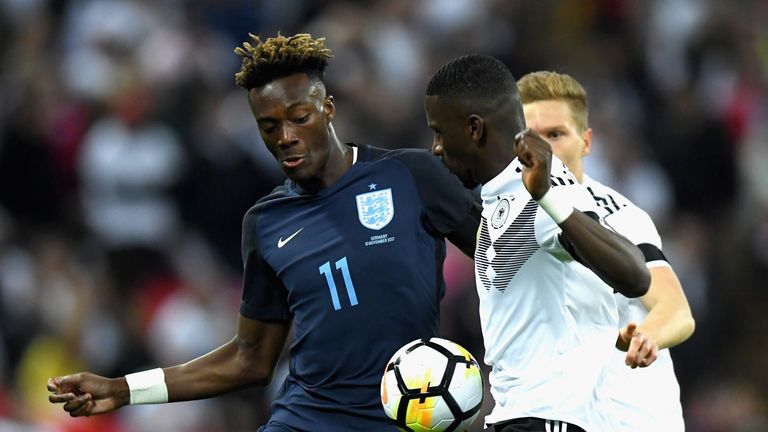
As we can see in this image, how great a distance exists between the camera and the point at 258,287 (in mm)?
5809

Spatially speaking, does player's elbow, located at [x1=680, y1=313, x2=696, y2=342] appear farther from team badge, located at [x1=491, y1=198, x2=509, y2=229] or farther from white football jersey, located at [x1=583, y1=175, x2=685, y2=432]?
team badge, located at [x1=491, y1=198, x2=509, y2=229]

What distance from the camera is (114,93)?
11.9 m

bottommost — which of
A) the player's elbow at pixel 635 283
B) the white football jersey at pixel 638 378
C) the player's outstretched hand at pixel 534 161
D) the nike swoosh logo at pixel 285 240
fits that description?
the white football jersey at pixel 638 378

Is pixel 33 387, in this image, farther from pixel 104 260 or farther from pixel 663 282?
pixel 663 282

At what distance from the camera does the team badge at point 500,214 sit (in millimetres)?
4762

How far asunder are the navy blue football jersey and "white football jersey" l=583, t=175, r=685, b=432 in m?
0.56

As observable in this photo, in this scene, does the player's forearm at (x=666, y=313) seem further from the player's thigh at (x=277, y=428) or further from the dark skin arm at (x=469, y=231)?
the player's thigh at (x=277, y=428)

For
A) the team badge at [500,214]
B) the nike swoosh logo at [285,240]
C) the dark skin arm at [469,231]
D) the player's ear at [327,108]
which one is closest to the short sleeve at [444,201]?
the dark skin arm at [469,231]

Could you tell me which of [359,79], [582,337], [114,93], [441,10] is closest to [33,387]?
[114,93]

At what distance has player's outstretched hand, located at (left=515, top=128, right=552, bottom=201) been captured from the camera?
427 centimetres

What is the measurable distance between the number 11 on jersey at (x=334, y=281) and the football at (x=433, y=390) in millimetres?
461

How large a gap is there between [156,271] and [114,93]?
1723 millimetres

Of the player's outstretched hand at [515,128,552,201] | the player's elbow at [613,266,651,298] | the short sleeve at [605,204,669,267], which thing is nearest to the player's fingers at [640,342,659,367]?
the player's elbow at [613,266,651,298]

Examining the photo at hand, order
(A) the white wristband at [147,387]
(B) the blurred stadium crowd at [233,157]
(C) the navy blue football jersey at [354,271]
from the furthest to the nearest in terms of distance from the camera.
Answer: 1. (B) the blurred stadium crowd at [233,157]
2. (A) the white wristband at [147,387]
3. (C) the navy blue football jersey at [354,271]
